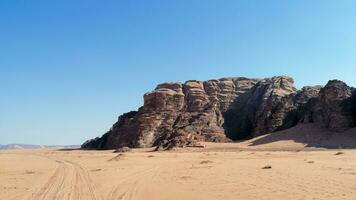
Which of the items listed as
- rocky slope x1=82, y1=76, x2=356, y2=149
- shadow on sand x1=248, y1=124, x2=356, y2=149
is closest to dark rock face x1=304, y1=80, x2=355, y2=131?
rocky slope x1=82, y1=76, x2=356, y2=149

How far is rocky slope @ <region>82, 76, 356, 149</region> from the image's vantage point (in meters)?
67.1

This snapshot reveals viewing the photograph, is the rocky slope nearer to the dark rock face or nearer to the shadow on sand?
the dark rock face

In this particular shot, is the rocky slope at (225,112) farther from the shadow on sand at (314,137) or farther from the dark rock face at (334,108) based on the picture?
the shadow on sand at (314,137)

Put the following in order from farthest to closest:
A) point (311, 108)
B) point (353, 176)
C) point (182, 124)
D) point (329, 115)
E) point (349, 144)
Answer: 1. point (182, 124)
2. point (311, 108)
3. point (329, 115)
4. point (349, 144)
5. point (353, 176)

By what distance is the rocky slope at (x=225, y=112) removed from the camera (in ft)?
220

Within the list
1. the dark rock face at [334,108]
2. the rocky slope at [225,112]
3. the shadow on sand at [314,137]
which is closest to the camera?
the shadow on sand at [314,137]

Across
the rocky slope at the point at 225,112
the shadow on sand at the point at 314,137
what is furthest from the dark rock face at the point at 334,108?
the shadow on sand at the point at 314,137

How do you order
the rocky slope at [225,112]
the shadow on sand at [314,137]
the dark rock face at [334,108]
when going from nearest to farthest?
the shadow on sand at [314,137]
the dark rock face at [334,108]
the rocky slope at [225,112]

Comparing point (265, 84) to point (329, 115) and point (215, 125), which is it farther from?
point (329, 115)

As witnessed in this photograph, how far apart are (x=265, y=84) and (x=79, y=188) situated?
94023mm

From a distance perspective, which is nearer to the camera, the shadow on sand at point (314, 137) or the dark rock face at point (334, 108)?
the shadow on sand at point (314, 137)

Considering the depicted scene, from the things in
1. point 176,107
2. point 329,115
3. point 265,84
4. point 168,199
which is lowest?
point 168,199

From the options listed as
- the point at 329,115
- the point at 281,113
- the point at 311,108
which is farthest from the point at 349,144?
the point at 281,113

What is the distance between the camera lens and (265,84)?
347ft
